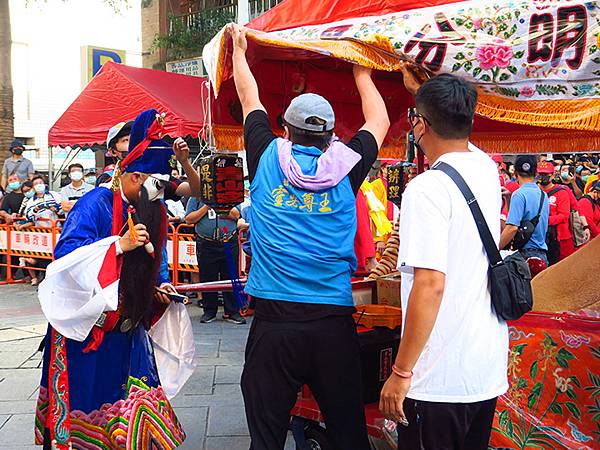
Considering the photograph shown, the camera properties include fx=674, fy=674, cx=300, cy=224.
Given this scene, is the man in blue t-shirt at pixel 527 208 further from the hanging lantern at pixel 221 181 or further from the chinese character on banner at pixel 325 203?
the chinese character on banner at pixel 325 203

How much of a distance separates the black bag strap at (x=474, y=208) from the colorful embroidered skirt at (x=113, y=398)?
1.91 m

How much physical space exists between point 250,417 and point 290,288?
0.59m

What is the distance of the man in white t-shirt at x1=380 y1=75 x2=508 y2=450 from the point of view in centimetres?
213

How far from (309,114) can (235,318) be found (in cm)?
546

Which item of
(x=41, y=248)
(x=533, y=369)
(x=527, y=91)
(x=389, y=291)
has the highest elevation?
(x=527, y=91)

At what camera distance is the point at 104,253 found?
309cm

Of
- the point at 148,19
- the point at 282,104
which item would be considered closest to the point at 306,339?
the point at 282,104

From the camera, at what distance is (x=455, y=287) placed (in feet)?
7.26

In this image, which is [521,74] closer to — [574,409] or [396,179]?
[574,409]

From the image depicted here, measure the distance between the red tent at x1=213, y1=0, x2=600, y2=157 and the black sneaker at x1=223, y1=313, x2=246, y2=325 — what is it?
3632 millimetres

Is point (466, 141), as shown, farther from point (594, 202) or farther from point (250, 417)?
point (594, 202)

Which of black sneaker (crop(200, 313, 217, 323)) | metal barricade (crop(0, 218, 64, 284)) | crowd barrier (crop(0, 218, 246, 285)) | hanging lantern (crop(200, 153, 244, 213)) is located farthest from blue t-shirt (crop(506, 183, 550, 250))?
metal barricade (crop(0, 218, 64, 284))

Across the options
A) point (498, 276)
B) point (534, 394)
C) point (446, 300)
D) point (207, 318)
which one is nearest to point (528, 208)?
point (534, 394)

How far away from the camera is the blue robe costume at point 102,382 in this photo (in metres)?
3.23
